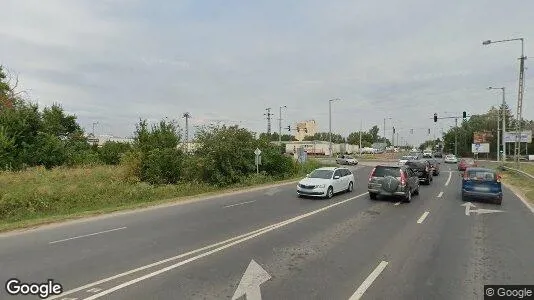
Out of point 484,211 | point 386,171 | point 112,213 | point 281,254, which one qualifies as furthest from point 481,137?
point 281,254

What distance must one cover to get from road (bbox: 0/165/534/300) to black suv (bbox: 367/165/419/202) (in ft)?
9.54

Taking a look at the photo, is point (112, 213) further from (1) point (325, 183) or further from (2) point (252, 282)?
(2) point (252, 282)

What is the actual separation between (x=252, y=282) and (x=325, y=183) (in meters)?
14.2

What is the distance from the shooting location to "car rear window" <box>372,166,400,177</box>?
19341 mm

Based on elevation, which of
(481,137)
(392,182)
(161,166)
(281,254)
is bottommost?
(281,254)

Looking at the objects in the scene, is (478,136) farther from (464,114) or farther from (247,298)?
(247,298)

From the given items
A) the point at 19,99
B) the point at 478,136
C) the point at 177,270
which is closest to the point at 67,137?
the point at 19,99

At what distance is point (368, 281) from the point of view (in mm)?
7000

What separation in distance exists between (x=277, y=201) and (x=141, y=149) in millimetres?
13287

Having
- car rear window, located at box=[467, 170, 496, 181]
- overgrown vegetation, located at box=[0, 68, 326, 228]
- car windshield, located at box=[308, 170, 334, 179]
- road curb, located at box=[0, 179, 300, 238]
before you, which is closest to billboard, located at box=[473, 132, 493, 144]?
overgrown vegetation, located at box=[0, 68, 326, 228]

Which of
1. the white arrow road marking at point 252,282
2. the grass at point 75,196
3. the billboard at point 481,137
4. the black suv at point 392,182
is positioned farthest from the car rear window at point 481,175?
the billboard at point 481,137

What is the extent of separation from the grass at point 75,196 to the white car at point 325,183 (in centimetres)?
667

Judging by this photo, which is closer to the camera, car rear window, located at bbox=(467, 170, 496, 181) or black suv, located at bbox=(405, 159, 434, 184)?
car rear window, located at bbox=(467, 170, 496, 181)

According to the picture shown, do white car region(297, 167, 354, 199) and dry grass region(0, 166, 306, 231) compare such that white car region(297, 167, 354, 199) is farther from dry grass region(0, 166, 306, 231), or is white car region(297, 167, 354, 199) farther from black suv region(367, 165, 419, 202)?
dry grass region(0, 166, 306, 231)
